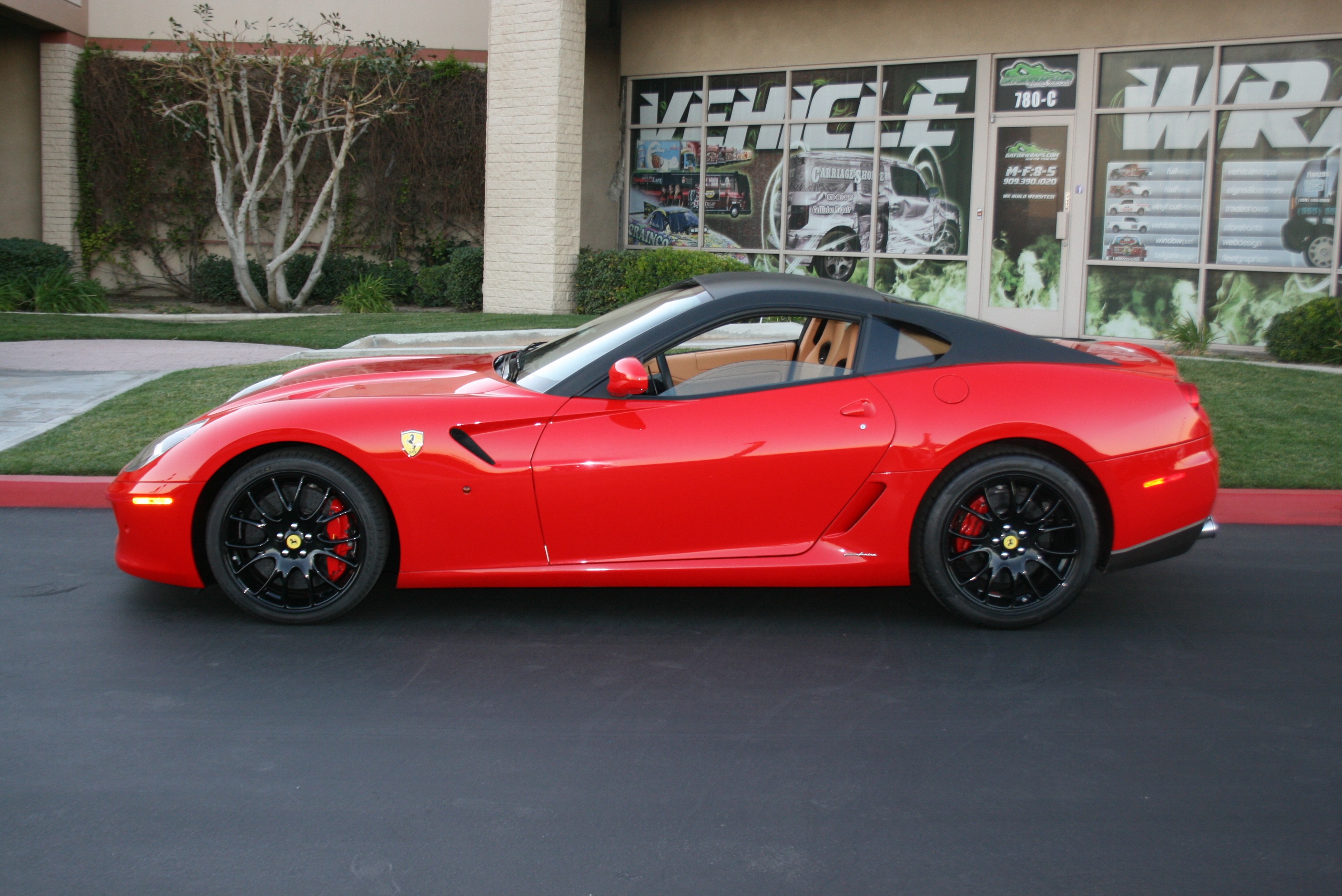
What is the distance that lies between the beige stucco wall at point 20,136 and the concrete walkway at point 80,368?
858cm

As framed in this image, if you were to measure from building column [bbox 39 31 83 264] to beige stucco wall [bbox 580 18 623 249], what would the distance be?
8.25m

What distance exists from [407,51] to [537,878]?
55.7ft

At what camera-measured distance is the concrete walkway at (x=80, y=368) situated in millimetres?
8547

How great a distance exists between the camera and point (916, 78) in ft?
50.2

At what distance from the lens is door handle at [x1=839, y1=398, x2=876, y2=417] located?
15.3ft

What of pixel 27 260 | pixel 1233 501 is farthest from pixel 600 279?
pixel 1233 501

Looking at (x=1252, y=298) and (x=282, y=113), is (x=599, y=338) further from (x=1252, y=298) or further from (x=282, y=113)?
(x=282, y=113)

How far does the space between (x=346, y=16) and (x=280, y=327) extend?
8.05 m

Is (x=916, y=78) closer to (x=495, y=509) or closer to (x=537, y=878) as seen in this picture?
(x=495, y=509)

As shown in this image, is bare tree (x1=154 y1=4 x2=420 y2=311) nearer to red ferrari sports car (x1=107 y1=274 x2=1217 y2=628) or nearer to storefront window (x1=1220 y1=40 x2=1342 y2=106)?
storefront window (x1=1220 y1=40 x2=1342 y2=106)

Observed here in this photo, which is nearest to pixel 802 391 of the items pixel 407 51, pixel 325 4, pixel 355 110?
pixel 355 110

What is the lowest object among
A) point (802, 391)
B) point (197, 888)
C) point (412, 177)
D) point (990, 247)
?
point (197, 888)

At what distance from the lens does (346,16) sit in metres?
19.0

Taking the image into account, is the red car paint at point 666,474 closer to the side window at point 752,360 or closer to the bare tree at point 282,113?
the side window at point 752,360
